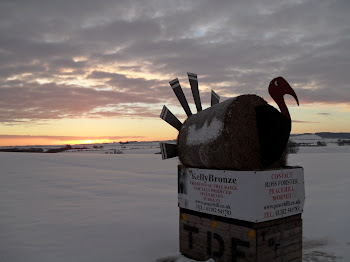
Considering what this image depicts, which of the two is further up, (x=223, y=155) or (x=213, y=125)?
(x=213, y=125)

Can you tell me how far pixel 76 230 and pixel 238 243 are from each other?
11.5ft

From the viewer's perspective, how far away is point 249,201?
392 centimetres

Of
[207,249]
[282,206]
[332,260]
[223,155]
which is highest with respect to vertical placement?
[223,155]

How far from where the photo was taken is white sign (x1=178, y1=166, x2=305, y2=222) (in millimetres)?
3910

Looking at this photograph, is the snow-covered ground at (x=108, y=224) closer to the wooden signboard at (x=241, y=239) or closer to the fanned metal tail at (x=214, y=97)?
the wooden signboard at (x=241, y=239)

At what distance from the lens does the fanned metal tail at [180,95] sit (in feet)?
17.7

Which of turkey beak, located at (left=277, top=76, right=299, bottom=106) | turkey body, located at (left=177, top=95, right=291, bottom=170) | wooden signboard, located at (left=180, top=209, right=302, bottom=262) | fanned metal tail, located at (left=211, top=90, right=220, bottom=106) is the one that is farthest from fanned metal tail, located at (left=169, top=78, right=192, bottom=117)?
wooden signboard, located at (left=180, top=209, right=302, bottom=262)

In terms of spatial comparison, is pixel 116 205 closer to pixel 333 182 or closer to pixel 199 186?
pixel 199 186

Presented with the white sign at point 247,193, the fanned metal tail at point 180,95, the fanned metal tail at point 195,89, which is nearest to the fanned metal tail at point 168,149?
the white sign at point 247,193

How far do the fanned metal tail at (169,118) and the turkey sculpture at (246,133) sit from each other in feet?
2.55

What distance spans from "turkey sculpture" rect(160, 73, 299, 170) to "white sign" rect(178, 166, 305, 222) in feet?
0.63

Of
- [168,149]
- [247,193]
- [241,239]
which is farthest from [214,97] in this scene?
[241,239]

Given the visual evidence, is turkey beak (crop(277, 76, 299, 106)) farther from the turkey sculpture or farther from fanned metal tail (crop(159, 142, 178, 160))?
fanned metal tail (crop(159, 142, 178, 160))

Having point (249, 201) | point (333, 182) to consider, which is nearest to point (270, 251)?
point (249, 201)
